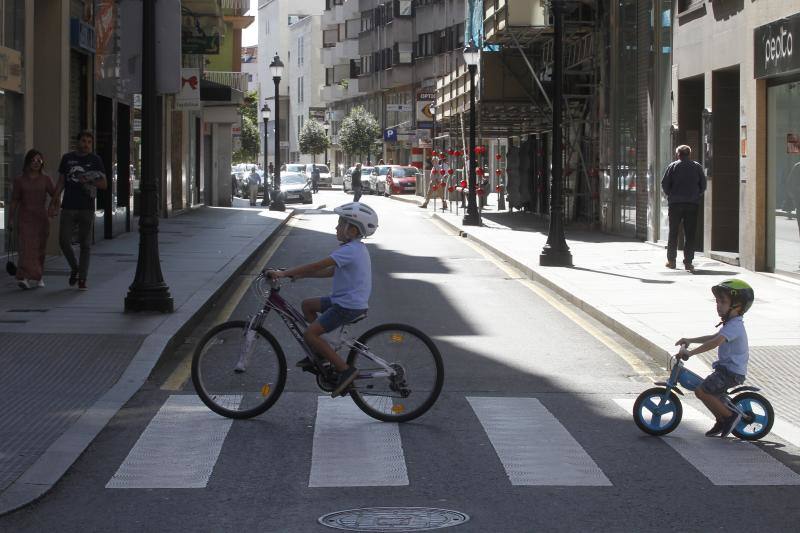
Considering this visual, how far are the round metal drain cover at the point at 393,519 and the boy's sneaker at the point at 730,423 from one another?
260 cm

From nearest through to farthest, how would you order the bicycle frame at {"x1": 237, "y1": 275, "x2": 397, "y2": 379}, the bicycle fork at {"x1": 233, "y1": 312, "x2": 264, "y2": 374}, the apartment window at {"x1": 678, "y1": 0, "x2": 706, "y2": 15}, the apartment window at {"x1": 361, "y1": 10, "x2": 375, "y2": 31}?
the bicycle frame at {"x1": 237, "y1": 275, "x2": 397, "y2": 379}
the bicycle fork at {"x1": 233, "y1": 312, "x2": 264, "y2": 374}
the apartment window at {"x1": 678, "y1": 0, "x2": 706, "y2": 15}
the apartment window at {"x1": 361, "y1": 10, "x2": 375, "y2": 31}

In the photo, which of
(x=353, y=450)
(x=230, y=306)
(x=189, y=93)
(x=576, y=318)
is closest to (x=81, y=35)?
(x=230, y=306)

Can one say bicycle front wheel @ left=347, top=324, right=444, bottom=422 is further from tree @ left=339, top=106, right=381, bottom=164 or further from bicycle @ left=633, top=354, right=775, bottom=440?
tree @ left=339, top=106, right=381, bottom=164

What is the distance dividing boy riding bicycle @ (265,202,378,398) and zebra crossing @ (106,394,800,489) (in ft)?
1.43

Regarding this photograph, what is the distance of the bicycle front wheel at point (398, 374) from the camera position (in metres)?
9.38

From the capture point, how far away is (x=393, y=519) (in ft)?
22.1

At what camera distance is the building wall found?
67.4 feet

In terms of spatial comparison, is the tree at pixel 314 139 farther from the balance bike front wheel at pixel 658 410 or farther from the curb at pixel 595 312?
the balance bike front wheel at pixel 658 410

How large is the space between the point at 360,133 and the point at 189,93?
6466 cm

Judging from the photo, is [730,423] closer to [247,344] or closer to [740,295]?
[740,295]

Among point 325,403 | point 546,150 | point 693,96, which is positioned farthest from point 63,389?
point 546,150

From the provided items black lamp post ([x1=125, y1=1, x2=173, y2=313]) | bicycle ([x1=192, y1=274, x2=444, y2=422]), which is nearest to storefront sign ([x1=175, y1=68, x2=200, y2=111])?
black lamp post ([x1=125, y1=1, x2=173, y2=313])

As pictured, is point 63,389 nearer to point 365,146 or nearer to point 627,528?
point 627,528

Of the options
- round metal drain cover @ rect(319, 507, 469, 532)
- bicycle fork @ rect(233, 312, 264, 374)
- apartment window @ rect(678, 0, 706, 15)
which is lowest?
round metal drain cover @ rect(319, 507, 469, 532)
